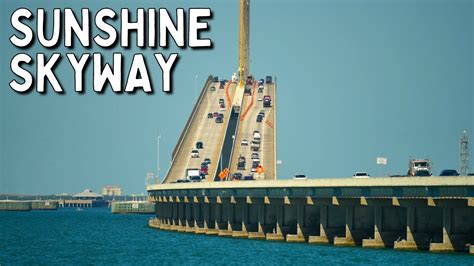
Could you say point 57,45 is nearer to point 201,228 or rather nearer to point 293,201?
point 293,201

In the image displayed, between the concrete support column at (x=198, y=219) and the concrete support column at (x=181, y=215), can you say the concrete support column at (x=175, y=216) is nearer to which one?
the concrete support column at (x=181, y=215)

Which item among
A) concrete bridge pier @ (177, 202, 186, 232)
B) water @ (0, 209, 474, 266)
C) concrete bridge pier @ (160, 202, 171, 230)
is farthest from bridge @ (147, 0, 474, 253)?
concrete bridge pier @ (160, 202, 171, 230)

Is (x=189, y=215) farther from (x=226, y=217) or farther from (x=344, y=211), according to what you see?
(x=344, y=211)

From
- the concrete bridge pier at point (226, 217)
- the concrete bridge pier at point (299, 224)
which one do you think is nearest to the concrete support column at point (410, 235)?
the concrete bridge pier at point (299, 224)

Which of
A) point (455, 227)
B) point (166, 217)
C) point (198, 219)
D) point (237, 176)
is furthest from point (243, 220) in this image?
point (455, 227)

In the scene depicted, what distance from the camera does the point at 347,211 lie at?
11588cm

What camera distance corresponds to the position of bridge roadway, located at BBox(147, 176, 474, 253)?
10050 centimetres

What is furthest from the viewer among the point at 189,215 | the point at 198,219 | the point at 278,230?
the point at 189,215

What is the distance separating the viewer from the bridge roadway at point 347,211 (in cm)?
10050

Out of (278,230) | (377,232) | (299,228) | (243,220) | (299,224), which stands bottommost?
(278,230)

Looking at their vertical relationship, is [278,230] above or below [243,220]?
below

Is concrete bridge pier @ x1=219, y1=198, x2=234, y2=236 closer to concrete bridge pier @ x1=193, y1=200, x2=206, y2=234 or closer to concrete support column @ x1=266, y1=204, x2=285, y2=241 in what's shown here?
concrete bridge pier @ x1=193, y1=200, x2=206, y2=234

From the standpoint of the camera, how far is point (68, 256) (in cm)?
10931

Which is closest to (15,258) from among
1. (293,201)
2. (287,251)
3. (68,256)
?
(68,256)
